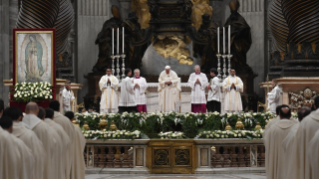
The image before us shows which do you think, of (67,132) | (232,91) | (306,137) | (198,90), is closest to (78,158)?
(67,132)

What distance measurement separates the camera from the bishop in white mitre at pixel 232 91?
19453 mm

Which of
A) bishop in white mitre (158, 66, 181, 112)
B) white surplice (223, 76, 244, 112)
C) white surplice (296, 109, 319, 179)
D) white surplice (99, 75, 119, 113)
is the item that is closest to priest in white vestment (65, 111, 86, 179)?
white surplice (296, 109, 319, 179)

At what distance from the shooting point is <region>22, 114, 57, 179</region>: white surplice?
863cm

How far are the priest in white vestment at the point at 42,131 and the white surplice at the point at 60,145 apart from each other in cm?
20

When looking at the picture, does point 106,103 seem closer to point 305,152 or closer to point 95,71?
point 95,71

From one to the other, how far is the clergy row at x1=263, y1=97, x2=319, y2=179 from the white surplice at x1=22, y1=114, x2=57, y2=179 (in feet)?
10.7

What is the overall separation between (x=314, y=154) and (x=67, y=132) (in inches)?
167

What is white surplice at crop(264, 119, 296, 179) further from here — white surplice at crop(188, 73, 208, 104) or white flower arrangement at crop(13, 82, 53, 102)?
white surplice at crop(188, 73, 208, 104)

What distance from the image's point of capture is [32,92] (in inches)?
565

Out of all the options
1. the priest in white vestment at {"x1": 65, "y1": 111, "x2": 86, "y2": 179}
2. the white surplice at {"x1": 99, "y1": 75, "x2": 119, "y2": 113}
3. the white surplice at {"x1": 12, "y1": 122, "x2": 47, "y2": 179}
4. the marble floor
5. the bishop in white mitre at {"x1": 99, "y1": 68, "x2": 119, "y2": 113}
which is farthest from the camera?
the white surplice at {"x1": 99, "y1": 75, "x2": 119, "y2": 113}

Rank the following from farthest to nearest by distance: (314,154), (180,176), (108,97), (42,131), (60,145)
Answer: (108,97) → (180,176) → (60,145) → (42,131) → (314,154)

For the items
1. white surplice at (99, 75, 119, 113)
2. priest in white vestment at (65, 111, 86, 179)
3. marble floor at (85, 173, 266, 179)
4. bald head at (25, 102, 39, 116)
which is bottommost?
marble floor at (85, 173, 266, 179)

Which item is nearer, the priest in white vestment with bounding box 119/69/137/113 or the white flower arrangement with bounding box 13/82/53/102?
the white flower arrangement with bounding box 13/82/53/102

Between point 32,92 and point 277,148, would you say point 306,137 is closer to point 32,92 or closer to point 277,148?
point 277,148
